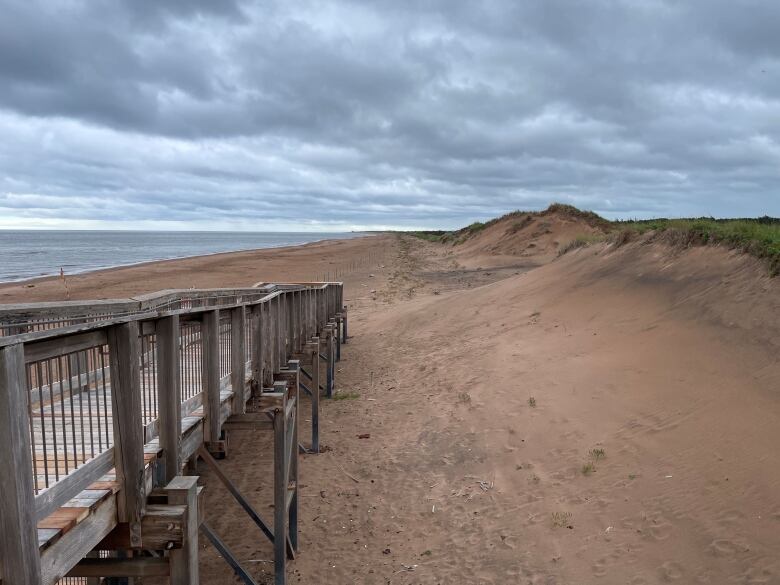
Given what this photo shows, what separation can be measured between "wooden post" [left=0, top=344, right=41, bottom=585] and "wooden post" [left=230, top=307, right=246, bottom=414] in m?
3.76

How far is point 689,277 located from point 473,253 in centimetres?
4486

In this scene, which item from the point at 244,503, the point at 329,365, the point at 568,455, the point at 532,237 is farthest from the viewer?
the point at 532,237

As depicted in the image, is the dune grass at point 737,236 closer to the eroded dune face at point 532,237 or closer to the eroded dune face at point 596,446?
the eroded dune face at point 596,446

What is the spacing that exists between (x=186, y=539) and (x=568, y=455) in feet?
20.8

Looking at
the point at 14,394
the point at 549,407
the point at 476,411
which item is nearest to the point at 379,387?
the point at 476,411

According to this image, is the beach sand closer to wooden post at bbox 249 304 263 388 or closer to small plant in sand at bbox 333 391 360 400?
small plant in sand at bbox 333 391 360 400

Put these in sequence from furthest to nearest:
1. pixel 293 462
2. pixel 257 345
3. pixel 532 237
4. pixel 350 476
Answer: pixel 532 237 → pixel 350 476 → pixel 293 462 → pixel 257 345

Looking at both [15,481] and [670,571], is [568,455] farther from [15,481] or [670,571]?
[15,481]

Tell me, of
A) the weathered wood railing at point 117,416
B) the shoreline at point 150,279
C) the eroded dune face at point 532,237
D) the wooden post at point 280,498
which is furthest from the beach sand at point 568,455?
the eroded dune face at point 532,237

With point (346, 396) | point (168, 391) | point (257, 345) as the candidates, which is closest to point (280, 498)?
point (257, 345)

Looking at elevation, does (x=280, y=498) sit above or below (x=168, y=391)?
below

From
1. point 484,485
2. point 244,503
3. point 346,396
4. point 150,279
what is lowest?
point 150,279

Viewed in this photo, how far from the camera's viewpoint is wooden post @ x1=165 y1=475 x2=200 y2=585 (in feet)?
12.4

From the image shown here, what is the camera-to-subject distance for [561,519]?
7305 mm
